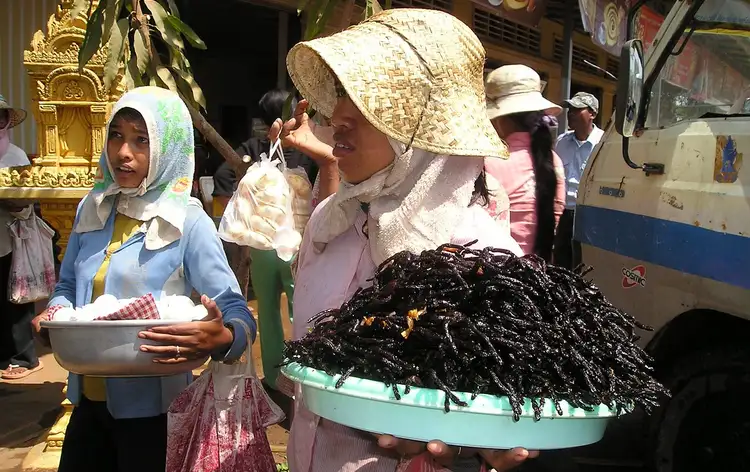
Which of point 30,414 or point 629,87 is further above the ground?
point 629,87

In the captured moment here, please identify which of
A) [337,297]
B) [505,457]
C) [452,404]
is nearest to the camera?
[452,404]

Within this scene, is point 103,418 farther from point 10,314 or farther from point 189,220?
point 10,314

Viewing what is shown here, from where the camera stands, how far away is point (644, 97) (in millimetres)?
2943

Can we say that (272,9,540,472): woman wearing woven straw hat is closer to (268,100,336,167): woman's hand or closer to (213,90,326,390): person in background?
(268,100,336,167): woman's hand

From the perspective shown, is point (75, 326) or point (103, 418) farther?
point (103, 418)

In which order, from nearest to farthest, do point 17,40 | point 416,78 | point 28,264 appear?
point 416,78 → point 28,264 → point 17,40

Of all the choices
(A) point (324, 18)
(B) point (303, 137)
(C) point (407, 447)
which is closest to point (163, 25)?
(A) point (324, 18)

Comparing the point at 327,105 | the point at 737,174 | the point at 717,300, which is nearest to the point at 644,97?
the point at 737,174

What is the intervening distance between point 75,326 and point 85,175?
7.35ft

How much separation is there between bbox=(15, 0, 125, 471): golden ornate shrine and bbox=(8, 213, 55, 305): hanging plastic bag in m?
1.07

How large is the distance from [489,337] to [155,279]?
1.35 meters

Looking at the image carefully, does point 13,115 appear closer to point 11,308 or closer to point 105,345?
point 11,308

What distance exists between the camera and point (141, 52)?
332cm

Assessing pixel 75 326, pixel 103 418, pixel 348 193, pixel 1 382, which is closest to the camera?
pixel 348 193
